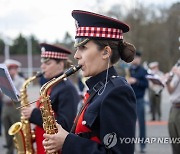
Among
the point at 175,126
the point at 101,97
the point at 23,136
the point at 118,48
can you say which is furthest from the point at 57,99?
the point at 175,126

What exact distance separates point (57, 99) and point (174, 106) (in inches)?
81.6

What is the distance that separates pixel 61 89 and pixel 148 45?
48642mm

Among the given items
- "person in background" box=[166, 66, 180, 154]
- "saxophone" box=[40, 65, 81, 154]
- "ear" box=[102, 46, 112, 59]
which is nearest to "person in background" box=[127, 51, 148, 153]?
"person in background" box=[166, 66, 180, 154]

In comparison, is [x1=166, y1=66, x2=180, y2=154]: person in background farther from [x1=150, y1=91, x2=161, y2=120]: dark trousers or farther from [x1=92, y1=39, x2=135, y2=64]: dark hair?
[x1=150, y1=91, x2=161, y2=120]: dark trousers

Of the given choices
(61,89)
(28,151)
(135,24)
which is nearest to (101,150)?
(61,89)

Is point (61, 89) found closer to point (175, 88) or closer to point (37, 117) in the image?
point (37, 117)

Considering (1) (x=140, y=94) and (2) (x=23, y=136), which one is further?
(1) (x=140, y=94)

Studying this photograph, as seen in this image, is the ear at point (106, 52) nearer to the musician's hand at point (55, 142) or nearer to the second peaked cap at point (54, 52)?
the musician's hand at point (55, 142)

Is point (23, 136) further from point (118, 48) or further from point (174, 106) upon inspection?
point (118, 48)

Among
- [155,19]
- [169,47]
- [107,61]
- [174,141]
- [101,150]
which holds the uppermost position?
[155,19]

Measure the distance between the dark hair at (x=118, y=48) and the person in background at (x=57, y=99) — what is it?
58.6 inches

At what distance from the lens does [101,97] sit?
2.74m

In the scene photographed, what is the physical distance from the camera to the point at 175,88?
229 inches

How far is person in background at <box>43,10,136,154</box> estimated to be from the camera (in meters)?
2.64
